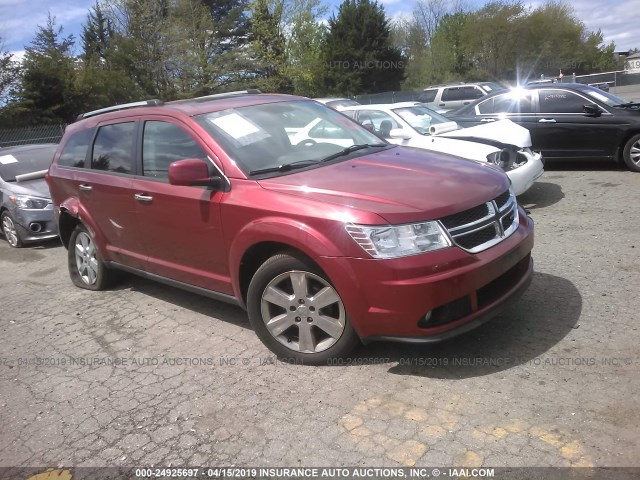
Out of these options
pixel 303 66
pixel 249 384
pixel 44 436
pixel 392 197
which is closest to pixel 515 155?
pixel 392 197

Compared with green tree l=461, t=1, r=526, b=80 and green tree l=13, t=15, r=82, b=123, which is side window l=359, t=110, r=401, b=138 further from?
green tree l=461, t=1, r=526, b=80

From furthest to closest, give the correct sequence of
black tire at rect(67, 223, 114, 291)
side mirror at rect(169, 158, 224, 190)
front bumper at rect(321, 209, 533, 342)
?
black tire at rect(67, 223, 114, 291) < side mirror at rect(169, 158, 224, 190) < front bumper at rect(321, 209, 533, 342)

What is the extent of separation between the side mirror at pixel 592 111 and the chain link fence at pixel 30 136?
18273mm

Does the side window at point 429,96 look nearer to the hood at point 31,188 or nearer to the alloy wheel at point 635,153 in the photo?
the alloy wheel at point 635,153

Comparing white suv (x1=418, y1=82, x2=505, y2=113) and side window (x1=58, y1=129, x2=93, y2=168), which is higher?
white suv (x1=418, y1=82, x2=505, y2=113)

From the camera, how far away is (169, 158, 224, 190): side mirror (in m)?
3.77

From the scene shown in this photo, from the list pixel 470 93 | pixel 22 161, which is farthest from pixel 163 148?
pixel 470 93

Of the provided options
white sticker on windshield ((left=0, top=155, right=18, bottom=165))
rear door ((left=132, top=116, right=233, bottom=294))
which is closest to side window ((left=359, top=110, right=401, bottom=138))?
rear door ((left=132, top=116, right=233, bottom=294))

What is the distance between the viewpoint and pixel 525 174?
23.5 feet

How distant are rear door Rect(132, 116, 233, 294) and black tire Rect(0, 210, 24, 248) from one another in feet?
15.9

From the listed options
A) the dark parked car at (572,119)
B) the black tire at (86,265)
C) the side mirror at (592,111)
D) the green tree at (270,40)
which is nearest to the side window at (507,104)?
the dark parked car at (572,119)

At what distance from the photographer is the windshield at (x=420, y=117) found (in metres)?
8.63

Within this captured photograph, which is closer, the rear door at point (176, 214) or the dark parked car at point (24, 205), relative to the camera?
the rear door at point (176, 214)

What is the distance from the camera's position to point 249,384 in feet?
11.8
